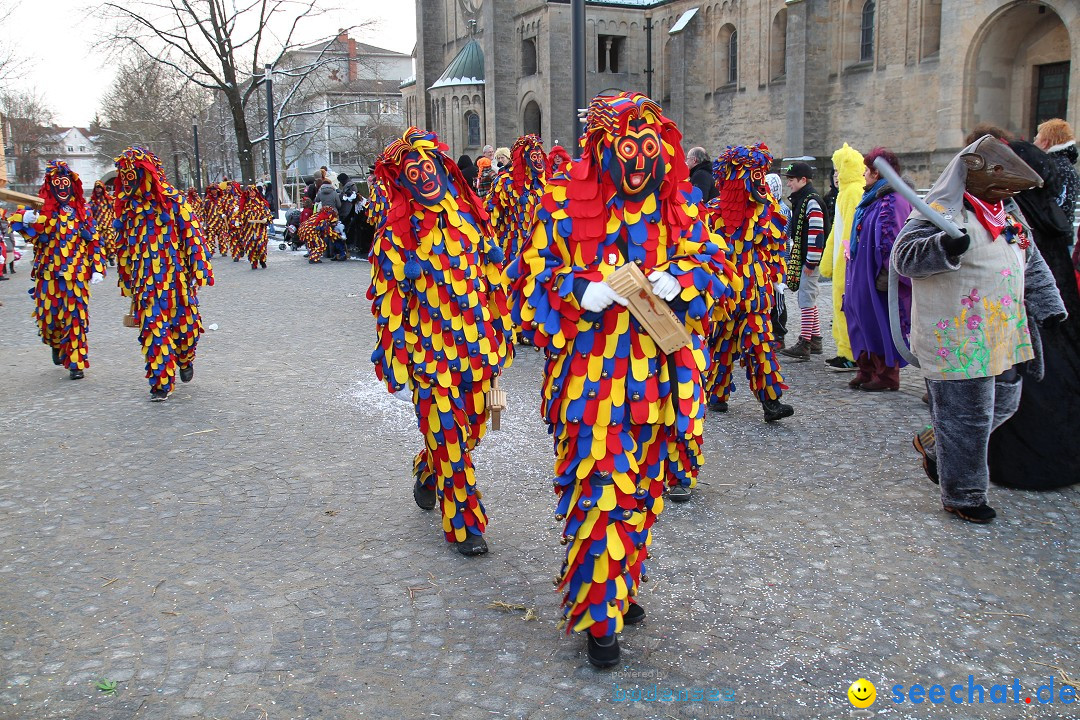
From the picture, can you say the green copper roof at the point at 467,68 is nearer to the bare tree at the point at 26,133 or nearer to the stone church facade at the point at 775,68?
the stone church facade at the point at 775,68

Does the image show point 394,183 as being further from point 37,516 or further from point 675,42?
point 675,42

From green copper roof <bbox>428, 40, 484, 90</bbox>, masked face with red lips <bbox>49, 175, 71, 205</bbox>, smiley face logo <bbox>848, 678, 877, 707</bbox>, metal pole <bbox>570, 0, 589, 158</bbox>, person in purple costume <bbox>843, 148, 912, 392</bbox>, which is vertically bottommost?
smiley face logo <bbox>848, 678, 877, 707</bbox>

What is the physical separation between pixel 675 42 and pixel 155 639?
37.9 m

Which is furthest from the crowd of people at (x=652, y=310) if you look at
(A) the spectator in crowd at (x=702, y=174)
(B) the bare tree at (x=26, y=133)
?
(B) the bare tree at (x=26, y=133)

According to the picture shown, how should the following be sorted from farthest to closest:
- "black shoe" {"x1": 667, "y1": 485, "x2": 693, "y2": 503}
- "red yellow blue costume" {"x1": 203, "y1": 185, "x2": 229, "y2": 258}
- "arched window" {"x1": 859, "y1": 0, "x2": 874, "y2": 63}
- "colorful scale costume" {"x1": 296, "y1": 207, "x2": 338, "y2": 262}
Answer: "arched window" {"x1": 859, "y1": 0, "x2": 874, "y2": 63}
"red yellow blue costume" {"x1": 203, "y1": 185, "x2": 229, "y2": 258}
"colorful scale costume" {"x1": 296, "y1": 207, "x2": 338, "y2": 262}
"black shoe" {"x1": 667, "y1": 485, "x2": 693, "y2": 503}

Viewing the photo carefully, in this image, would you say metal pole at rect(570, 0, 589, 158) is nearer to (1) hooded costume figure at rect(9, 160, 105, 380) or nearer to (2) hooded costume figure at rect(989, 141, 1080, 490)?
(2) hooded costume figure at rect(989, 141, 1080, 490)

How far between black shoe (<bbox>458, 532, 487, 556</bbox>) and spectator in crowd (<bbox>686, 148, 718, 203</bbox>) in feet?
17.9


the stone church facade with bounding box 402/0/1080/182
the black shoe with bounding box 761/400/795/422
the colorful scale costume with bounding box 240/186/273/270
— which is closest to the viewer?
the black shoe with bounding box 761/400/795/422

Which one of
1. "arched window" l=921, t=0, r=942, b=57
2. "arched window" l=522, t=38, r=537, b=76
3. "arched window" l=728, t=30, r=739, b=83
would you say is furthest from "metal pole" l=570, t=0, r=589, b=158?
"arched window" l=522, t=38, r=537, b=76

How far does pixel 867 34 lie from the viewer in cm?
2964

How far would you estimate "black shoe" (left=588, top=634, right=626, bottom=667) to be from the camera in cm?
348

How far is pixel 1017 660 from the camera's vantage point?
11.7 ft

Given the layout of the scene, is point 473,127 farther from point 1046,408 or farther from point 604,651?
point 604,651

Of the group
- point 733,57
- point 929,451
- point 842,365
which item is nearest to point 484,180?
point 842,365
